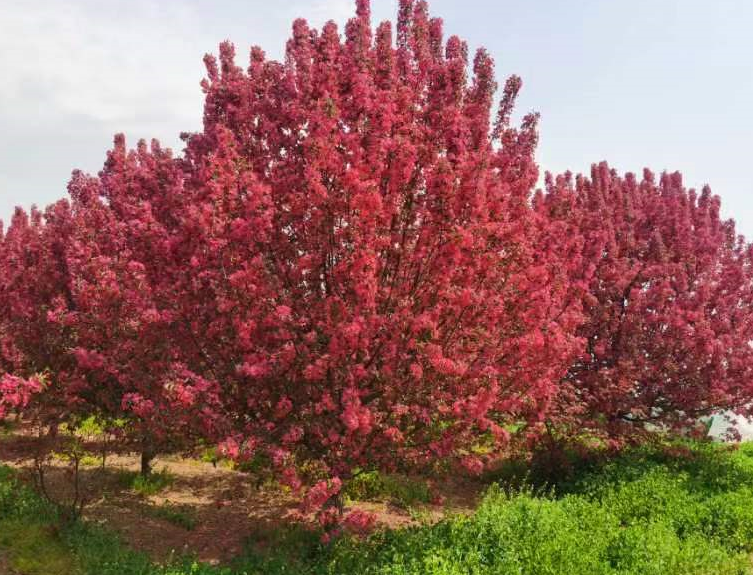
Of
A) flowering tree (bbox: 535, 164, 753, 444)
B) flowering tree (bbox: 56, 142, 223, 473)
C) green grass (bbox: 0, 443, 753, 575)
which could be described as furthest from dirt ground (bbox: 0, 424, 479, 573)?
flowering tree (bbox: 535, 164, 753, 444)

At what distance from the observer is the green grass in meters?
7.73

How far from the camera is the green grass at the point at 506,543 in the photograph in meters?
7.73

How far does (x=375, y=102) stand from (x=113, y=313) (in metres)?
4.37

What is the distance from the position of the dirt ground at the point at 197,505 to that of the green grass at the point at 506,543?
547 mm

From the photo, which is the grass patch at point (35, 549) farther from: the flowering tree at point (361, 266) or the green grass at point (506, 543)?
the flowering tree at point (361, 266)

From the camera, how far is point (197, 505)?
36.0 feet

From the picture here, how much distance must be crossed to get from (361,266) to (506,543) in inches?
169

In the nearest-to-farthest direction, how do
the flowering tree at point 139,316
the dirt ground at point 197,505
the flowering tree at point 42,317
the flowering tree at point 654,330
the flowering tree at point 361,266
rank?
the flowering tree at point 361,266 < the flowering tree at point 139,316 < the dirt ground at point 197,505 < the flowering tree at point 42,317 < the flowering tree at point 654,330

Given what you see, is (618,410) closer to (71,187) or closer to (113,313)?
(113,313)

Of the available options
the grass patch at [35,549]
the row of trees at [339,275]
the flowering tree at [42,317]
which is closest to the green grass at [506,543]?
the grass patch at [35,549]

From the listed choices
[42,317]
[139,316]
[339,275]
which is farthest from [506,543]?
[42,317]

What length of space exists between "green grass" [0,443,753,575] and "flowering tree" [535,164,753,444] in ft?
6.20

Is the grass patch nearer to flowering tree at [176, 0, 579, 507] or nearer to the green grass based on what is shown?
the green grass

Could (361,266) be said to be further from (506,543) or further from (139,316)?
(506,543)
